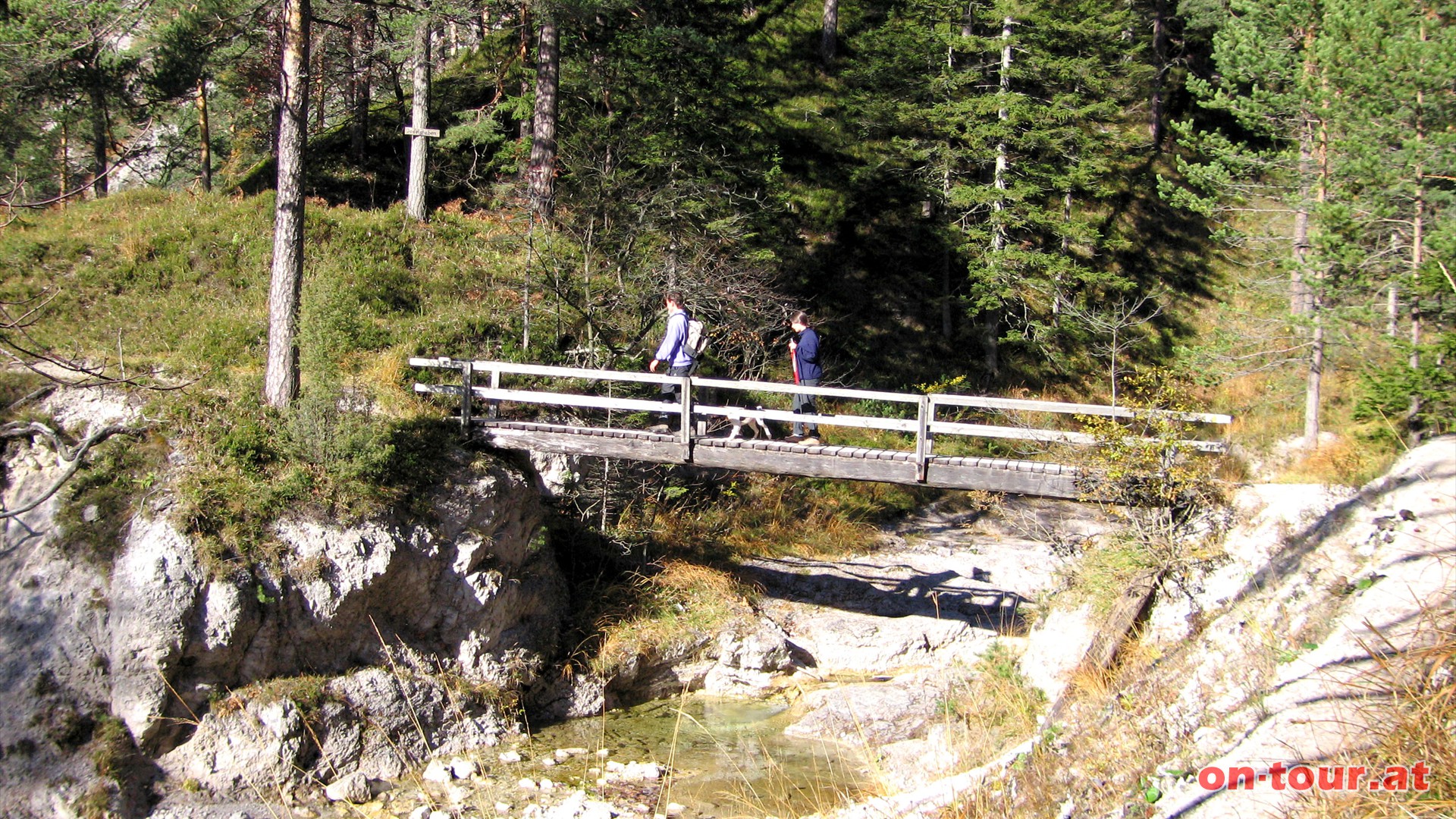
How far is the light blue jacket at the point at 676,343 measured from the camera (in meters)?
12.7

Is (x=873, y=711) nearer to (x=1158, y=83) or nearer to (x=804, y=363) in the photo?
(x=804, y=363)

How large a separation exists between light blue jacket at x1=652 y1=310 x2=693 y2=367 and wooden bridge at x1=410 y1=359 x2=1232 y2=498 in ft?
1.75

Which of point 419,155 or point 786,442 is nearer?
point 786,442

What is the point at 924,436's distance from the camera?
36.7 feet

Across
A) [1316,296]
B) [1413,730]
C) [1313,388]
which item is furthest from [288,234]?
[1313,388]

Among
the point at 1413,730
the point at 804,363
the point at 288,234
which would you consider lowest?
the point at 1413,730

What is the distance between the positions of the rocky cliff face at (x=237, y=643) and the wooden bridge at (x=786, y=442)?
47.0 inches

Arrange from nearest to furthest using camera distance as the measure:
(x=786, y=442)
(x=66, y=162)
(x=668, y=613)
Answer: (x=786, y=442)
(x=668, y=613)
(x=66, y=162)

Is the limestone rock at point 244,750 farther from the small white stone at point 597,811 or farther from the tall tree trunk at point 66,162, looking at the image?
the tall tree trunk at point 66,162

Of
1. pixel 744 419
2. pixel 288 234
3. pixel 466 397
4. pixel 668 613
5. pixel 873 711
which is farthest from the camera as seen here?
pixel 668 613

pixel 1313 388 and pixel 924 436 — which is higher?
pixel 1313 388

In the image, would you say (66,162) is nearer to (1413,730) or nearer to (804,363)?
(804,363)

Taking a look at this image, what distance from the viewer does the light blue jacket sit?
501 inches

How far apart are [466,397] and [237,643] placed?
4.17m
